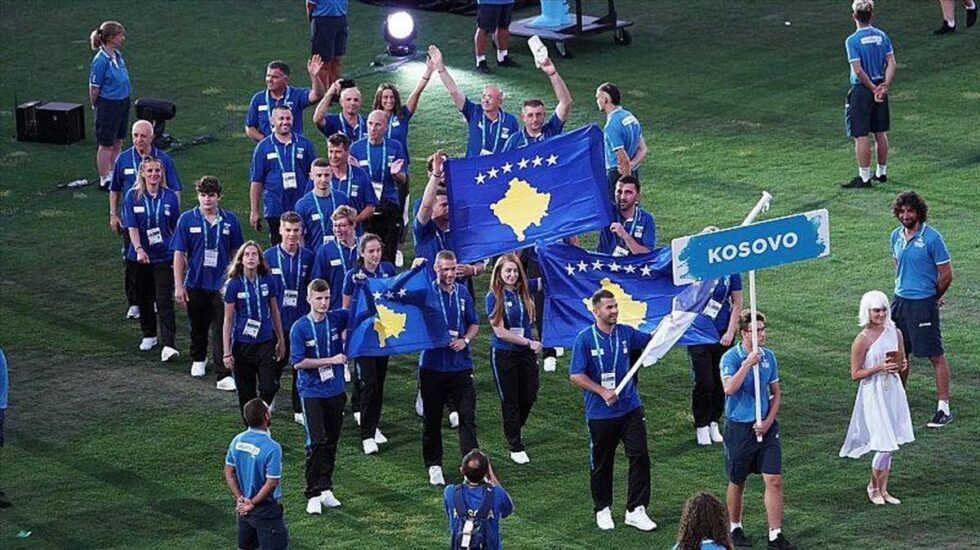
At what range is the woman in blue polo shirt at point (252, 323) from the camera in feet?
48.9

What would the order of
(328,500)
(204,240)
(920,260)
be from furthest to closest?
(204,240) → (920,260) → (328,500)

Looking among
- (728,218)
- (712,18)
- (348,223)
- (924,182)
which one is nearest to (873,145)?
(924,182)

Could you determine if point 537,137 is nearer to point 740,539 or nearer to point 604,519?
point 604,519

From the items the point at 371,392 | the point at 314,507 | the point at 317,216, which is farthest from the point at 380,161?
the point at 314,507

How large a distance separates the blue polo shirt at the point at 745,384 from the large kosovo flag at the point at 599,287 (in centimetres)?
206

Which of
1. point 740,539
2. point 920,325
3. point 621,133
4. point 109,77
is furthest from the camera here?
point 109,77

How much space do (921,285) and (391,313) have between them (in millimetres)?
3810

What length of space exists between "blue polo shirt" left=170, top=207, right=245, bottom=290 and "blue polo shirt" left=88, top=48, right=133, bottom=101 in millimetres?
4836

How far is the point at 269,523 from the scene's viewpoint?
12484 mm

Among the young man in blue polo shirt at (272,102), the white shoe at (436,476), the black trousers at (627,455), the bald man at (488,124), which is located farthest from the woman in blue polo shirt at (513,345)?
the young man in blue polo shirt at (272,102)

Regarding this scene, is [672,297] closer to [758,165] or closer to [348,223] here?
[348,223]

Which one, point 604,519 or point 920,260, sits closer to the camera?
point 604,519

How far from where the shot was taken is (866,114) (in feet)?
65.7

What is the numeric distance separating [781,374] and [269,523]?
515 centimetres
